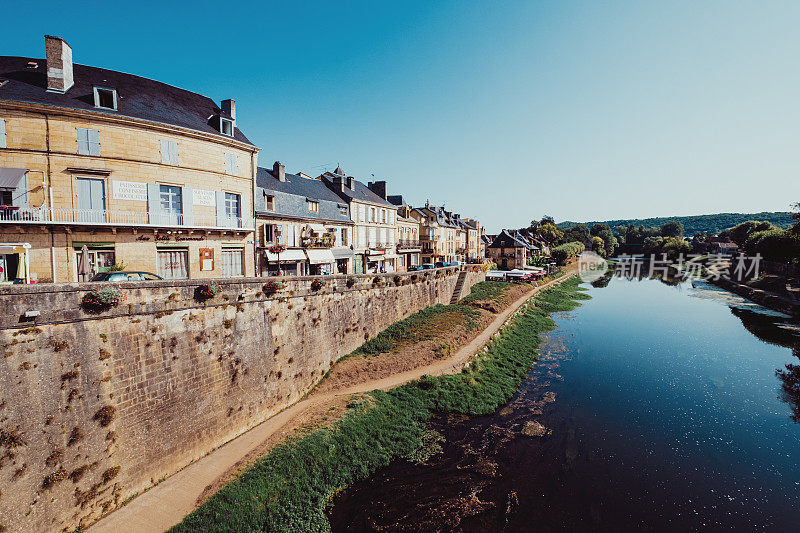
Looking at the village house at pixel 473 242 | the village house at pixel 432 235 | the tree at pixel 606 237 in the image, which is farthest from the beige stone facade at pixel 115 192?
the tree at pixel 606 237

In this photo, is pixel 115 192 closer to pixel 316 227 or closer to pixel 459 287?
pixel 316 227

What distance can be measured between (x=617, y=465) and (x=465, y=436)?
575 cm

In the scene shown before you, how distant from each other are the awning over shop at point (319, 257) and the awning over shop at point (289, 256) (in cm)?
64

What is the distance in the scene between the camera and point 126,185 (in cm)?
1686

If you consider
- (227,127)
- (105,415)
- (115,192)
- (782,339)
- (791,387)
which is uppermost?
(227,127)

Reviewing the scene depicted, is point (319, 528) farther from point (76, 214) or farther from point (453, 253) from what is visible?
point (453, 253)

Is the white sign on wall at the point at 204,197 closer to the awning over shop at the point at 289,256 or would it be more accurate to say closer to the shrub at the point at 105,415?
the awning over shop at the point at 289,256

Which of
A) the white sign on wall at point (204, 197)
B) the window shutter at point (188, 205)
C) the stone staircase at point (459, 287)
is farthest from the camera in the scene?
the stone staircase at point (459, 287)

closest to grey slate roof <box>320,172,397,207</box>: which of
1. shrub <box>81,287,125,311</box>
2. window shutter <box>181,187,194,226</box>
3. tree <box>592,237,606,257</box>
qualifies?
window shutter <box>181,187,194,226</box>

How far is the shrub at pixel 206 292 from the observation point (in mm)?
11977

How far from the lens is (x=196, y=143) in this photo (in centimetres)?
1905

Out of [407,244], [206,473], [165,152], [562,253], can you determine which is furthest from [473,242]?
[206,473]

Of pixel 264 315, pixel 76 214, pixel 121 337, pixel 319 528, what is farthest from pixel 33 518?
pixel 76 214

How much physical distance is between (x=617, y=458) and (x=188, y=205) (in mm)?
23936
